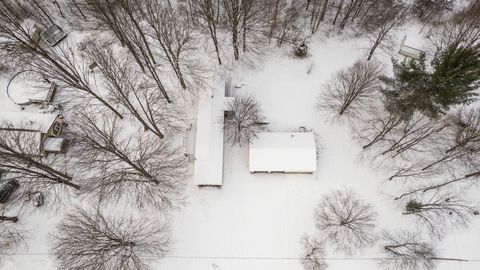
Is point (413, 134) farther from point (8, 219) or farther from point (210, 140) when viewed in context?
point (8, 219)

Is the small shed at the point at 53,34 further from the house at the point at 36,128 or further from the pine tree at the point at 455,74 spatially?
the pine tree at the point at 455,74

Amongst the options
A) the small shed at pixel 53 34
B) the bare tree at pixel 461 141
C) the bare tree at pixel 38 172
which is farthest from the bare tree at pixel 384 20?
the small shed at pixel 53 34

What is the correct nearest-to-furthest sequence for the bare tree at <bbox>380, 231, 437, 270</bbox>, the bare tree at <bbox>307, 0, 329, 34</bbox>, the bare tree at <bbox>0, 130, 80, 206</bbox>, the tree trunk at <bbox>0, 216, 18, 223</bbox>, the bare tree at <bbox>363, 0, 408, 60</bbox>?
the bare tree at <bbox>380, 231, 437, 270</bbox> → the tree trunk at <bbox>0, 216, 18, 223</bbox> → the bare tree at <bbox>0, 130, 80, 206</bbox> → the bare tree at <bbox>363, 0, 408, 60</bbox> → the bare tree at <bbox>307, 0, 329, 34</bbox>

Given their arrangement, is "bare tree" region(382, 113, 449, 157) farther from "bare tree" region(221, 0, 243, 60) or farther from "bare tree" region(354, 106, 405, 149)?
"bare tree" region(221, 0, 243, 60)

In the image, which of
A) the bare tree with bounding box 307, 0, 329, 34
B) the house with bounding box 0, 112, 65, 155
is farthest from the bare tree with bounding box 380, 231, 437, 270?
the house with bounding box 0, 112, 65, 155

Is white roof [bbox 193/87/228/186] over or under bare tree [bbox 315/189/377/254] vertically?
over

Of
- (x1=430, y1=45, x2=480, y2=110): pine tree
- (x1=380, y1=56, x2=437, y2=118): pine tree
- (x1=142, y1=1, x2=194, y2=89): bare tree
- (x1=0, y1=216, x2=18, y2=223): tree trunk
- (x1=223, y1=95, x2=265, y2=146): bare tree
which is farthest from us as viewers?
(x1=142, y1=1, x2=194, y2=89): bare tree
